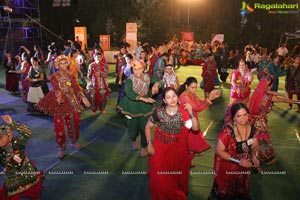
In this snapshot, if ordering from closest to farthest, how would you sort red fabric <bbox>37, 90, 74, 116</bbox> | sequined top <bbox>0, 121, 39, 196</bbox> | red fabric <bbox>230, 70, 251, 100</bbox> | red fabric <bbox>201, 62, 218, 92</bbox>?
1. sequined top <bbox>0, 121, 39, 196</bbox>
2. red fabric <bbox>37, 90, 74, 116</bbox>
3. red fabric <bbox>230, 70, 251, 100</bbox>
4. red fabric <bbox>201, 62, 218, 92</bbox>

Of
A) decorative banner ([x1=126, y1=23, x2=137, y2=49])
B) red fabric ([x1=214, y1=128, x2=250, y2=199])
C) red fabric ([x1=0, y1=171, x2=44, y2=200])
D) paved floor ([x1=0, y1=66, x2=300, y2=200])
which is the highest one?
decorative banner ([x1=126, y1=23, x2=137, y2=49])

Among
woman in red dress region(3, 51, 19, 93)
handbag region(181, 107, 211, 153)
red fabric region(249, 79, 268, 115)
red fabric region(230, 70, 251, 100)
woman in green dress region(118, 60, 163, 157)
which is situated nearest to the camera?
handbag region(181, 107, 211, 153)

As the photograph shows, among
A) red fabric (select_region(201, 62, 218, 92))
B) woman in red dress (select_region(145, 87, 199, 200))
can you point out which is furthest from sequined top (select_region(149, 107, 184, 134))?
red fabric (select_region(201, 62, 218, 92))

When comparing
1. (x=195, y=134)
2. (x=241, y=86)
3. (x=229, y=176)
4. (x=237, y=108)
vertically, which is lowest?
(x=229, y=176)

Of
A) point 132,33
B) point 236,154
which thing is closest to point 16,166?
point 236,154

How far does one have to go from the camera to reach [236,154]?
11.1 feet

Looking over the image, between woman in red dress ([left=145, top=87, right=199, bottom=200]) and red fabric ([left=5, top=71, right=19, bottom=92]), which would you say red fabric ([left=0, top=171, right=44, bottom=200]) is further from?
red fabric ([left=5, top=71, right=19, bottom=92])

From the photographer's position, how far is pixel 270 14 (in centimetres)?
2902

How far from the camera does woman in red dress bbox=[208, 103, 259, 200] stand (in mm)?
3312

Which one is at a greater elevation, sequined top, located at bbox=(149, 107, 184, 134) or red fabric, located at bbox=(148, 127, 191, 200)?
sequined top, located at bbox=(149, 107, 184, 134)

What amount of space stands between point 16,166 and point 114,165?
205 centimetres

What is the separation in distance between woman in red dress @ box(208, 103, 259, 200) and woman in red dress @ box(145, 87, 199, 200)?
45 centimetres

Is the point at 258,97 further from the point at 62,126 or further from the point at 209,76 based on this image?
the point at 209,76

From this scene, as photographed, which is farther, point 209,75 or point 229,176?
point 209,75
